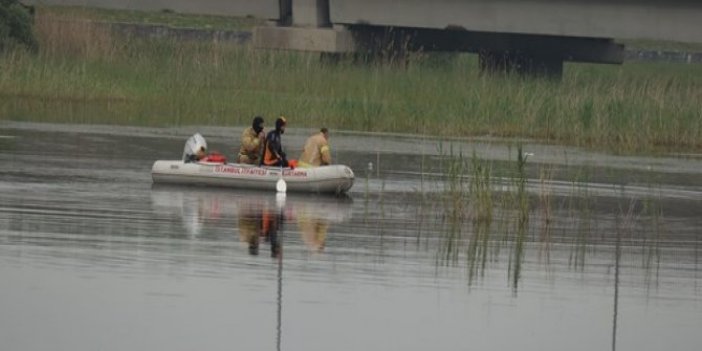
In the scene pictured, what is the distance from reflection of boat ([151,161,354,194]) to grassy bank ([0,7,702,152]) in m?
13.8

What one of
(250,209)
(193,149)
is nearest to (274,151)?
(193,149)

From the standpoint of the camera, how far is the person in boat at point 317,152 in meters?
30.1

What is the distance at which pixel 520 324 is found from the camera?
60.6ft

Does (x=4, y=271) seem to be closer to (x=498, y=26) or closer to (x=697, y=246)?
(x=697, y=246)

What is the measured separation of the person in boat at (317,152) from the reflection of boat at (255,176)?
0.36 meters

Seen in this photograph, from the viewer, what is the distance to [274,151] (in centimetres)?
3008

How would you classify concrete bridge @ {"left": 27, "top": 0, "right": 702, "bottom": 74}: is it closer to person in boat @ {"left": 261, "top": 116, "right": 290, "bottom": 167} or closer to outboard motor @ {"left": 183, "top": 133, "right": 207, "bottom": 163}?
outboard motor @ {"left": 183, "top": 133, "right": 207, "bottom": 163}

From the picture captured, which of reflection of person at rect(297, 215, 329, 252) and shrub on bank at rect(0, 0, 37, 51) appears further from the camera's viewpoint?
shrub on bank at rect(0, 0, 37, 51)

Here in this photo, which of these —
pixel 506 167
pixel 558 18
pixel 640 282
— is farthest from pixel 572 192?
pixel 558 18

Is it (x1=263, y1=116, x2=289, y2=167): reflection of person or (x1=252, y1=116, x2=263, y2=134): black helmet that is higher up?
(x1=252, y1=116, x2=263, y2=134): black helmet

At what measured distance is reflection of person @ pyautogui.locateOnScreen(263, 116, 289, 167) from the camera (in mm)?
29859

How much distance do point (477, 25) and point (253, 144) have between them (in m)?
34.4

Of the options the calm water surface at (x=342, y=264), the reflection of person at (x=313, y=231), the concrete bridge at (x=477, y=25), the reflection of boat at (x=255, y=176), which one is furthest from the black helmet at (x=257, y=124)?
the concrete bridge at (x=477, y=25)

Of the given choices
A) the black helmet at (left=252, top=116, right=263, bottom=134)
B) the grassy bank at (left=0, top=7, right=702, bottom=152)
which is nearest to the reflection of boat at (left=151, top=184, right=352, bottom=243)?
the black helmet at (left=252, top=116, right=263, bottom=134)
